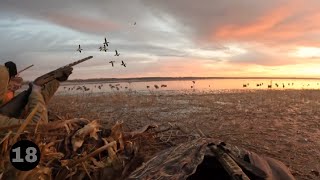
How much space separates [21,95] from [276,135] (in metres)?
5.11

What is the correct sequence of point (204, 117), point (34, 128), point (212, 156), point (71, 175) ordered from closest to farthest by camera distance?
point (212, 156) < point (34, 128) < point (71, 175) < point (204, 117)

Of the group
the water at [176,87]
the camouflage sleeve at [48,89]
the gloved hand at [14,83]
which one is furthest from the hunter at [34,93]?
the water at [176,87]

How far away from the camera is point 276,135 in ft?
26.7

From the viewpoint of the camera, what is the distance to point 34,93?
5.06 m

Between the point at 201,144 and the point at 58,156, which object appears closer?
the point at 201,144

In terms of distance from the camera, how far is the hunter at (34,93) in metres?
4.24

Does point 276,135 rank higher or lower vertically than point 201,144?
lower

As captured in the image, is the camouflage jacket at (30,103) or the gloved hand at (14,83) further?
the gloved hand at (14,83)

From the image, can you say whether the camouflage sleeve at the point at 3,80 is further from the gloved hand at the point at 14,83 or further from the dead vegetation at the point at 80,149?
the dead vegetation at the point at 80,149

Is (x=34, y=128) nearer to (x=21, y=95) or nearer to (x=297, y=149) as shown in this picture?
(x=21, y=95)

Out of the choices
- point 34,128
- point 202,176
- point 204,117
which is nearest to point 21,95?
point 34,128

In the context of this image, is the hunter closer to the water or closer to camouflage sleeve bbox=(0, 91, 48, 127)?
camouflage sleeve bbox=(0, 91, 48, 127)

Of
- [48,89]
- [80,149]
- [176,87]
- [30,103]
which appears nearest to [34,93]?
[30,103]

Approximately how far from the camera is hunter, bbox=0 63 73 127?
4.24 meters
